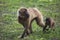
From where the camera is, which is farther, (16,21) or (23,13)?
(16,21)

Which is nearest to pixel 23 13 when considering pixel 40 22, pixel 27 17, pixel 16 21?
pixel 27 17

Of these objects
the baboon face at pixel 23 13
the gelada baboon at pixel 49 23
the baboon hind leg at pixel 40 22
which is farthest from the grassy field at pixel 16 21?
the baboon face at pixel 23 13

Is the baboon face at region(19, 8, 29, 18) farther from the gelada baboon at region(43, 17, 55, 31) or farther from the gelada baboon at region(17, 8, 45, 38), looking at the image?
the gelada baboon at region(43, 17, 55, 31)

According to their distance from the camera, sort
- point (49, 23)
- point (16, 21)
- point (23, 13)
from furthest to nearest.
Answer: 1. point (16, 21)
2. point (49, 23)
3. point (23, 13)

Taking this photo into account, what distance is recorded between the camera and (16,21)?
39.6 feet

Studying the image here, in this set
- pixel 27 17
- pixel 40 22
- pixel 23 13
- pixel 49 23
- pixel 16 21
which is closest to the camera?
pixel 23 13

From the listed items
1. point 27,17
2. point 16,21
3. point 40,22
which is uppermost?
point 27,17

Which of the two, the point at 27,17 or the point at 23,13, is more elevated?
the point at 23,13

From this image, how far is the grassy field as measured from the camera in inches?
401

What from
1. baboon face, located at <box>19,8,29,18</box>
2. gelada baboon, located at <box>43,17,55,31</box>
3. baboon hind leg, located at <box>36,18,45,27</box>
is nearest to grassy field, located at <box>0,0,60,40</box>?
gelada baboon, located at <box>43,17,55,31</box>

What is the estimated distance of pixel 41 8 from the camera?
14.6 m

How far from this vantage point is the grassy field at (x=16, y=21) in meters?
10.2

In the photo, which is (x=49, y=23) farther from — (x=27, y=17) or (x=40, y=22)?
(x=27, y=17)

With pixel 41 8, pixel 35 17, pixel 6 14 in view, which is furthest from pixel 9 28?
pixel 41 8
